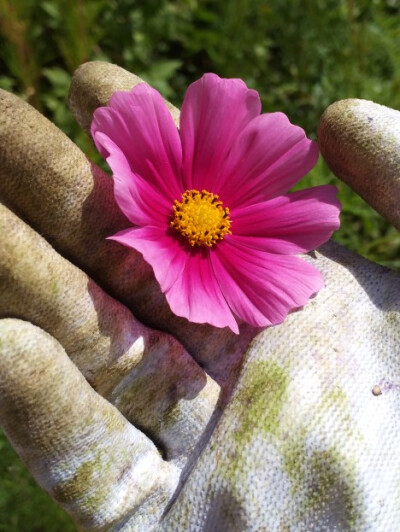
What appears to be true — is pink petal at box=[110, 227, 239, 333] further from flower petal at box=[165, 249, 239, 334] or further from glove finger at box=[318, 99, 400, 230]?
glove finger at box=[318, 99, 400, 230]

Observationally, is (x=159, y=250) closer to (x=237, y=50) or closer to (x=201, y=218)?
(x=201, y=218)

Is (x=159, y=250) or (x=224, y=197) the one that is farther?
(x=224, y=197)

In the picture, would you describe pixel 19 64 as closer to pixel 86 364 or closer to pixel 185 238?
pixel 185 238

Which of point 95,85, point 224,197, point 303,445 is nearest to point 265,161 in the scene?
point 224,197

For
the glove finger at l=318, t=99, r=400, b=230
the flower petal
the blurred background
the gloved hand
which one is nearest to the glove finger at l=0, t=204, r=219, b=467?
the gloved hand

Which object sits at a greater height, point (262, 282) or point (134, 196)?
point (134, 196)

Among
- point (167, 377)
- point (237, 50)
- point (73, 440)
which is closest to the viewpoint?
point (73, 440)

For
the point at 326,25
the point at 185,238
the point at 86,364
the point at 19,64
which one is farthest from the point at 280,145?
the point at 326,25

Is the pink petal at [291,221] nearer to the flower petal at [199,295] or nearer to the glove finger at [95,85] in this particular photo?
the flower petal at [199,295]
